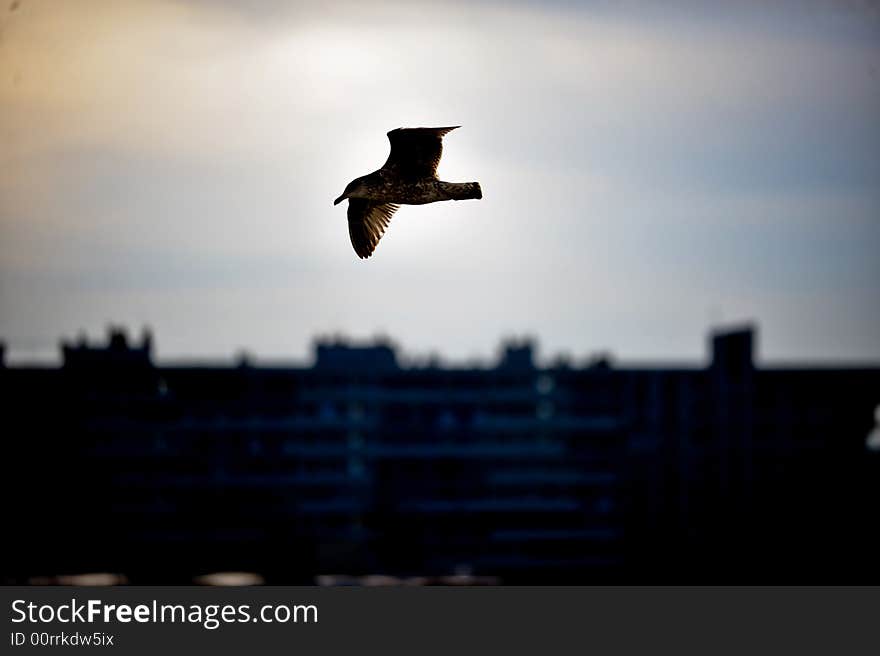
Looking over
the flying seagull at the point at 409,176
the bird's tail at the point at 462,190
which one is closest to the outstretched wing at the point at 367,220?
the flying seagull at the point at 409,176

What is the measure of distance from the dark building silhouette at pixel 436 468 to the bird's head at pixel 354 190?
323ft

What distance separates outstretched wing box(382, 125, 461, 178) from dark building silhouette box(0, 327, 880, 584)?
323 ft

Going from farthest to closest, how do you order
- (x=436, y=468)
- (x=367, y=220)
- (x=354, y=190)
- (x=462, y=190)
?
(x=436, y=468), (x=367, y=220), (x=354, y=190), (x=462, y=190)

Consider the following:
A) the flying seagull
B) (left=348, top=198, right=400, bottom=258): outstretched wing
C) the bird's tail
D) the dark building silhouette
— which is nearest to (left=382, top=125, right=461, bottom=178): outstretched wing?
the flying seagull

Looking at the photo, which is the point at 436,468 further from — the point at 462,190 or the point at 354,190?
the point at 462,190

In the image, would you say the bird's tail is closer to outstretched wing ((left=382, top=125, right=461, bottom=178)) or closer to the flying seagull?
the flying seagull

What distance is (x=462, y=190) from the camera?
73.2 ft

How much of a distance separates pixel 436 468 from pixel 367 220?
101614 millimetres

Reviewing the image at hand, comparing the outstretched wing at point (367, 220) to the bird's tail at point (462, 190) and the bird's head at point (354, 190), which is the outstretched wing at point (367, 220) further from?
the bird's tail at point (462, 190)

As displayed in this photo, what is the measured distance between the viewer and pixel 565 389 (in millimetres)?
129250

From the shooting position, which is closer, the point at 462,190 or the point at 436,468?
the point at 462,190

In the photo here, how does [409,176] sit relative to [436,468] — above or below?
above

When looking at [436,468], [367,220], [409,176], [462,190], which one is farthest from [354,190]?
[436,468]

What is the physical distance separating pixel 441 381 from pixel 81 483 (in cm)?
2568
